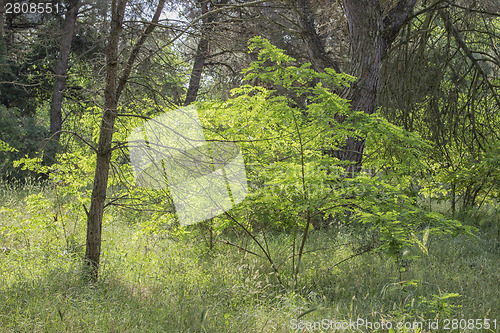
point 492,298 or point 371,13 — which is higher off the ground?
point 371,13

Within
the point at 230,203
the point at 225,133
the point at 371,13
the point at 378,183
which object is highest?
the point at 371,13

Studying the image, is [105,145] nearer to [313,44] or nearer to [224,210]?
[224,210]

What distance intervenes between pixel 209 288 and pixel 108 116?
7.15 ft

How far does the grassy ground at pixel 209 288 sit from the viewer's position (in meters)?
3.29

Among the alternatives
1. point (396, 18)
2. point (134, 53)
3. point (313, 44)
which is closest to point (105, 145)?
point (134, 53)

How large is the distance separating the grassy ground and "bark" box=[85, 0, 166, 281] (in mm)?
286

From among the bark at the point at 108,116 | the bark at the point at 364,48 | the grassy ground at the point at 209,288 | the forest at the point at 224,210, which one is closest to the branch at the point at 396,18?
the bark at the point at 364,48

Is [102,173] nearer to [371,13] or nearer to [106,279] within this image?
[106,279]

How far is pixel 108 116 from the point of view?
158 inches

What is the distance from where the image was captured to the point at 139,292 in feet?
13.0

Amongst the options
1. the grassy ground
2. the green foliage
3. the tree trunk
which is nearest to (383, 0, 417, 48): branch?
the green foliage

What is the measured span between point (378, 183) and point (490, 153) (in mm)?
4545

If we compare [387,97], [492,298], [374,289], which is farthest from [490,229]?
[374,289]

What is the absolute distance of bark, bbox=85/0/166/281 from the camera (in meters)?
3.84
